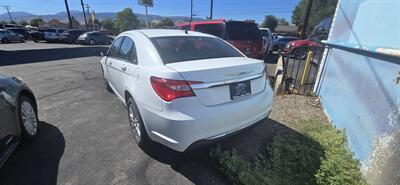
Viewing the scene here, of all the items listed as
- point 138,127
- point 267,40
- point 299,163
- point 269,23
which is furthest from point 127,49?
point 269,23

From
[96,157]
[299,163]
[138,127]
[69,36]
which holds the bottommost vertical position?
[69,36]

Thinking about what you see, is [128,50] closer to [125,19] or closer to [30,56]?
[30,56]

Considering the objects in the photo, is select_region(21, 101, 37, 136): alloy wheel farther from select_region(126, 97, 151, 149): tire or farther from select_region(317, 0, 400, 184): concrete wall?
select_region(317, 0, 400, 184): concrete wall

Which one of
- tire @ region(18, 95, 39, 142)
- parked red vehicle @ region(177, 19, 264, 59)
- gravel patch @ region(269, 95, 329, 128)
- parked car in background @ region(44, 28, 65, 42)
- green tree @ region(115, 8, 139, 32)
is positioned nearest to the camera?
tire @ region(18, 95, 39, 142)

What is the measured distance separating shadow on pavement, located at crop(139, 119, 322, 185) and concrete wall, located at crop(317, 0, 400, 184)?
571 millimetres

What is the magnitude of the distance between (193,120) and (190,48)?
1.24 m

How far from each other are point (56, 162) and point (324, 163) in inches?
131

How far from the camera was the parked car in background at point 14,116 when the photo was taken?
236cm

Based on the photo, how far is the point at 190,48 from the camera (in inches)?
117

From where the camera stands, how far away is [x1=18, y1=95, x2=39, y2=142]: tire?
9.34 feet

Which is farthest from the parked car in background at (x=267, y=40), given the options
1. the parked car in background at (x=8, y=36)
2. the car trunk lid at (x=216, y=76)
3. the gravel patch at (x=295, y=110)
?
the parked car in background at (x=8, y=36)

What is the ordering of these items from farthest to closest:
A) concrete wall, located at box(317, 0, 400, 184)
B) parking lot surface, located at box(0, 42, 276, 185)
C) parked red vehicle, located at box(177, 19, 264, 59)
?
parked red vehicle, located at box(177, 19, 264, 59) → parking lot surface, located at box(0, 42, 276, 185) → concrete wall, located at box(317, 0, 400, 184)

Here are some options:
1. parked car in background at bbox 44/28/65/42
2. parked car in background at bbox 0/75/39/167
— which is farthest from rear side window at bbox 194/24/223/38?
parked car in background at bbox 44/28/65/42

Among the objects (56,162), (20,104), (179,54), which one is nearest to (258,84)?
(179,54)
